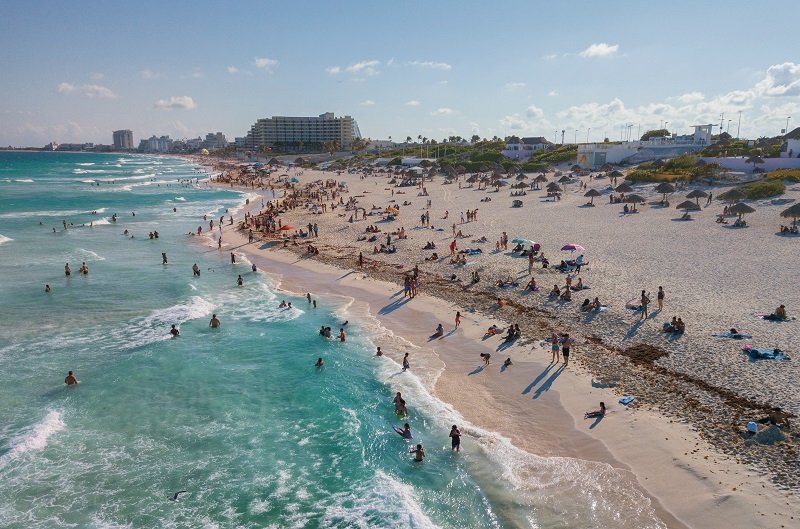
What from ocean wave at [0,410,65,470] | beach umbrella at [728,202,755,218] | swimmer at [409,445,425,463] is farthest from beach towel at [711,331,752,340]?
ocean wave at [0,410,65,470]

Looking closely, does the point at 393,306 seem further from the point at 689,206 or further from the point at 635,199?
the point at 689,206

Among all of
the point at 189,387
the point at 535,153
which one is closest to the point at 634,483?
the point at 189,387

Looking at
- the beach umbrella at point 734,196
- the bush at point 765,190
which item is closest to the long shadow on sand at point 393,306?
the beach umbrella at point 734,196

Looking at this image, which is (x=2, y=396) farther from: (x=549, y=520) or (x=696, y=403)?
(x=696, y=403)

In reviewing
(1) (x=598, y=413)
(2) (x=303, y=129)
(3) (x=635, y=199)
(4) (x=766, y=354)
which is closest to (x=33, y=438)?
(1) (x=598, y=413)

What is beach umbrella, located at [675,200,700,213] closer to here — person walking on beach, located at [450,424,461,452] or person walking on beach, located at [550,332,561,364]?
person walking on beach, located at [550,332,561,364]

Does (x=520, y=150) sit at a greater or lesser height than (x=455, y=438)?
greater
